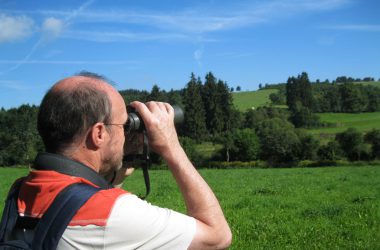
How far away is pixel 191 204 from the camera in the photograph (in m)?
1.99

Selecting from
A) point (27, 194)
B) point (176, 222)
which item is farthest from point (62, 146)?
point (176, 222)

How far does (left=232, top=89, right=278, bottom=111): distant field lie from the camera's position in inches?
4488

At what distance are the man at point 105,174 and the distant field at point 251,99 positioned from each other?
4242 inches

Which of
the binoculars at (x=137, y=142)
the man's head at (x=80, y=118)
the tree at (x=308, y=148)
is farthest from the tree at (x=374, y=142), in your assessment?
the man's head at (x=80, y=118)

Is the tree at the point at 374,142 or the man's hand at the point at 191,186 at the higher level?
the man's hand at the point at 191,186

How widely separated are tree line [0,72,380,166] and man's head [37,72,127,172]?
34.3m

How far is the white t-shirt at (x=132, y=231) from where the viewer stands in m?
1.73

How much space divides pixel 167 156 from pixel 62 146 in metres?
0.45

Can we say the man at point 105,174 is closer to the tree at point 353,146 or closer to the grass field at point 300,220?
the grass field at point 300,220

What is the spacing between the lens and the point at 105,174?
86.9 inches

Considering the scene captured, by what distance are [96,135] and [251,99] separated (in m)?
124

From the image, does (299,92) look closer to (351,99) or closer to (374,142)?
(351,99)

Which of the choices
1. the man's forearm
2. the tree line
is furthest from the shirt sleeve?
the tree line

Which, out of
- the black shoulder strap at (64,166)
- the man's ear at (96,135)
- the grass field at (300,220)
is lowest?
the grass field at (300,220)
